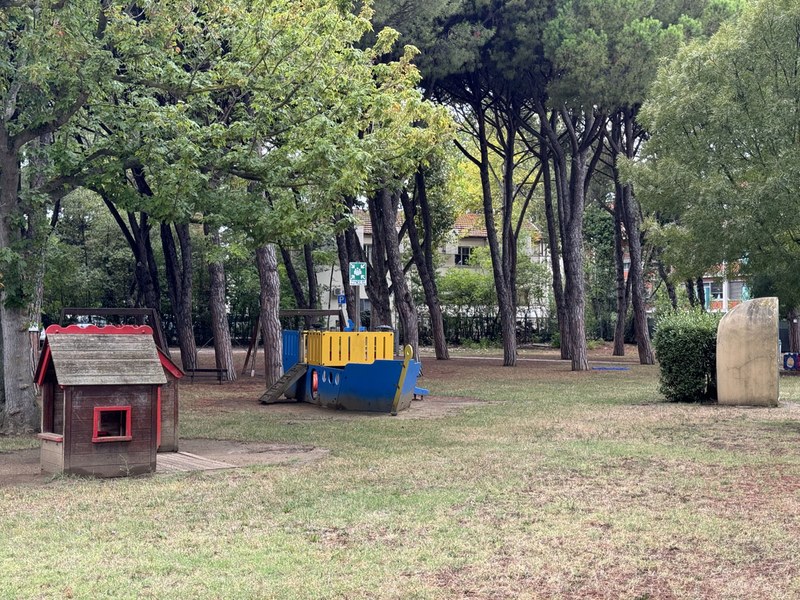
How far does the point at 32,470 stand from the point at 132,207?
4.10m

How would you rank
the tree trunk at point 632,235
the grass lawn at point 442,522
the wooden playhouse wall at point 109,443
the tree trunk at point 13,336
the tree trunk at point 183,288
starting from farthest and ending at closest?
the tree trunk at point 632,235, the tree trunk at point 183,288, the tree trunk at point 13,336, the wooden playhouse wall at point 109,443, the grass lawn at point 442,522

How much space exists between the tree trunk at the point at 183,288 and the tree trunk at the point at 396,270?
529 centimetres

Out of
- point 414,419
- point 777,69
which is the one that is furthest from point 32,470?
point 777,69

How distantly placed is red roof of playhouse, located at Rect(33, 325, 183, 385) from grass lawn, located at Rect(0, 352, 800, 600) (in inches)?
38.8

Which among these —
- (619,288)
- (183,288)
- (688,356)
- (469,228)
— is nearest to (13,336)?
(688,356)

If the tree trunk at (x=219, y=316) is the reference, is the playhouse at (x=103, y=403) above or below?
below

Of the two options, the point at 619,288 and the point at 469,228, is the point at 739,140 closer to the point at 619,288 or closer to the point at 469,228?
the point at 619,288

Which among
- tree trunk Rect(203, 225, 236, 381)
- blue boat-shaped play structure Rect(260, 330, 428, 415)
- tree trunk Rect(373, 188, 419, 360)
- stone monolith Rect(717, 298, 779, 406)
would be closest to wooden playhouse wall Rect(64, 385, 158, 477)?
blue boat-shaped play structure Rect(260, 330, 428, 415)

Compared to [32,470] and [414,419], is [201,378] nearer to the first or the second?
[414,419]

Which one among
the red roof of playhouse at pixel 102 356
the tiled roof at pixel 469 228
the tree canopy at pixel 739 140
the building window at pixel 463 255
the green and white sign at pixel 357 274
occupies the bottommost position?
the red roof of playhouse at pixel 102 356

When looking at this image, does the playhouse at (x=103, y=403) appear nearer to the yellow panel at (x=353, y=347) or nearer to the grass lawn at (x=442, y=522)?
the grass lawn at (x=442, y=522)

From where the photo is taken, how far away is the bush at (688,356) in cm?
1767

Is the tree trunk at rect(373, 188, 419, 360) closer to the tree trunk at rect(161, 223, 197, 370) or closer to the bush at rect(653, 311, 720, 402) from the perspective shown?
the tree trunk at rect(161, 223, 197, 370)

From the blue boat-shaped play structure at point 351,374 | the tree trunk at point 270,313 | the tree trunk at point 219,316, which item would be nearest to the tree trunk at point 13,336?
the blue boat-shaped play structure at point 351,374
